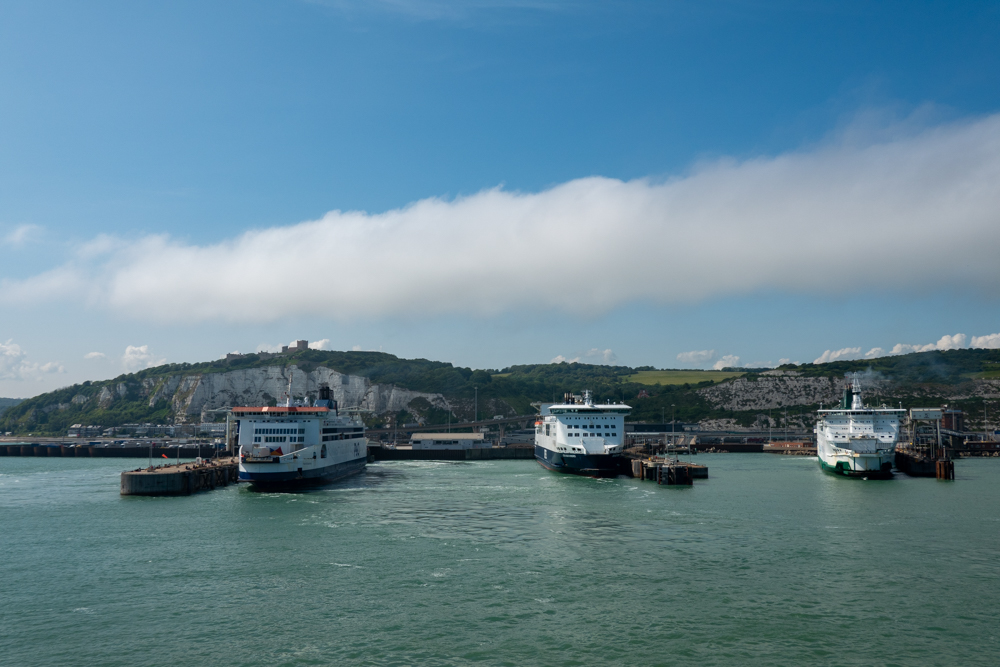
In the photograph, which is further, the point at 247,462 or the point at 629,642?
the point at 247,462

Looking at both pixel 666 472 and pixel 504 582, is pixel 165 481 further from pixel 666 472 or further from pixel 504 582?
pixel 666 472

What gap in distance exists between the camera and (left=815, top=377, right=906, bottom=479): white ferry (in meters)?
74.2

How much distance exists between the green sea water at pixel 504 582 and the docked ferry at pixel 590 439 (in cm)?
2078

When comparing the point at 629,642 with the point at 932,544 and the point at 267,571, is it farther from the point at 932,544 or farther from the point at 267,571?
the point at 932,544

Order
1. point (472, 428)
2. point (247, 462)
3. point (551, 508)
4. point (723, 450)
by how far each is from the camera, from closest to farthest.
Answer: point (551, 508)
point (247, 462)
point (723, 450)
point (472, 428)

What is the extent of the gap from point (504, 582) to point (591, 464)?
48.2 m

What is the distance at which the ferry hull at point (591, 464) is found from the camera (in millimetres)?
77438

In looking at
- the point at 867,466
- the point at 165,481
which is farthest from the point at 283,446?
the point at 867,466

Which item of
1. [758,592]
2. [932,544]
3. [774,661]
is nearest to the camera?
[774,661]

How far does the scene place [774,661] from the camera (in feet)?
71.2

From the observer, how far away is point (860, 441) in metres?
74.9

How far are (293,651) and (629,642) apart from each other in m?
Result: 11.6

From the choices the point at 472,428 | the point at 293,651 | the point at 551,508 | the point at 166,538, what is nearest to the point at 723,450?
the point at 472,428

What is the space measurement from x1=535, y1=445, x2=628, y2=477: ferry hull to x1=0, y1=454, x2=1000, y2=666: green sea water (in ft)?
66.8
